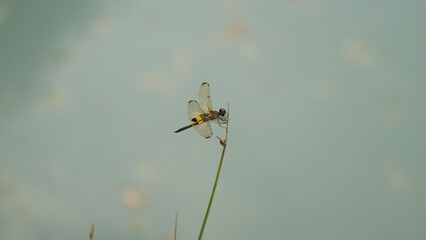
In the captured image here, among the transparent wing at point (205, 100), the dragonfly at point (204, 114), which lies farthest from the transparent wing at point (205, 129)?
the transparent wing at point (205, 100)

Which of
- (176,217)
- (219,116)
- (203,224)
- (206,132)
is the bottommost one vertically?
(203,224)

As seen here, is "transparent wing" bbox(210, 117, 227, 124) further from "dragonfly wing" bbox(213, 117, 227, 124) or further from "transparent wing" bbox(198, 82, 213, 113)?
"transparent wing" bbox(198, 82, 213, 113)

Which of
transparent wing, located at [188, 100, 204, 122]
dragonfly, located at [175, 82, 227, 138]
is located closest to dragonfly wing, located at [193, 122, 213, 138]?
dragonfly, located at [175, 82, 227, 138]

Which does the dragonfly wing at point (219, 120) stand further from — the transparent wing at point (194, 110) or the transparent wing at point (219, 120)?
the transparent wing at point (194, 110)

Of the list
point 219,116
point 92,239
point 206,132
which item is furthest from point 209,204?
point 219,116

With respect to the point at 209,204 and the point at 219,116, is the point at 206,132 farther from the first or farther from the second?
the point at 209,204

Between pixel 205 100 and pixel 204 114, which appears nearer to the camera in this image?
pixel 204 114

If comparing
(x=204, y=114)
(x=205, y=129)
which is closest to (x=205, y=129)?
(x=205, y=129)

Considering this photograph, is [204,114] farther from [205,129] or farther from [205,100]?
[205,129]

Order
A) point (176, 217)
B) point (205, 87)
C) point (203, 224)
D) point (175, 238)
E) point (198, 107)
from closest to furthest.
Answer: point (203, 224) < point (175, 238) < point (176, 217) < point (198, 107) < point (205, 87)
